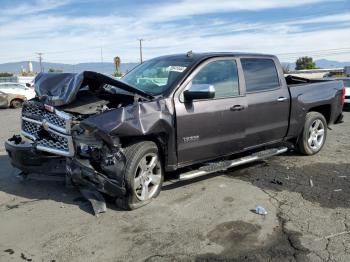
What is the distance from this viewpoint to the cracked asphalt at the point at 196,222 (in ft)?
12.3

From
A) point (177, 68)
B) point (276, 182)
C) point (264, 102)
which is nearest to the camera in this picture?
point (177, 68)

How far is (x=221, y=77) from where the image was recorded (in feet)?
18.7

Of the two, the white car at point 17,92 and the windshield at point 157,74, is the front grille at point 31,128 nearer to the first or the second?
the windshield at point 157,74

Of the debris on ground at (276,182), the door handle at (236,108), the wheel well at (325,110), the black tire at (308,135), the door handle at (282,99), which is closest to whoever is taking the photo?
the door handle at (236,108)

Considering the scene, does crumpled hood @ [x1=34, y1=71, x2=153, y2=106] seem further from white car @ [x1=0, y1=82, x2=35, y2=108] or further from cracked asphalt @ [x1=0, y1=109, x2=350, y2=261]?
white car @ [x1=0, y1=82, x2=35, y2=108]

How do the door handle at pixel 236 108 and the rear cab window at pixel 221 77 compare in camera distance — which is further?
the door handle at pixel 236 108

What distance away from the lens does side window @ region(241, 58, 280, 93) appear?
239 inches

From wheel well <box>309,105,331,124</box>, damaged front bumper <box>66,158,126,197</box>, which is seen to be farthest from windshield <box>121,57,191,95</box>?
wheel well <box>309,105,331,124</box>

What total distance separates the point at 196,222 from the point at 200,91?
1.58 metres

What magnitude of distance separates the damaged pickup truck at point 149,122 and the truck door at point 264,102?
2 centimetres

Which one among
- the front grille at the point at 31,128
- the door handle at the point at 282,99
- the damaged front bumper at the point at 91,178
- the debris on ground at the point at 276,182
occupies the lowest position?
the debris on ground at the point at 276,182

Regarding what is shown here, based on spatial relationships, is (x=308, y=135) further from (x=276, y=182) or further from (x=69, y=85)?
(x=69, y=85)

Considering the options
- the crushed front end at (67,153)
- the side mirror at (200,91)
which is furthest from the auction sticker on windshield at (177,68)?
the crushed front end at (67,153)

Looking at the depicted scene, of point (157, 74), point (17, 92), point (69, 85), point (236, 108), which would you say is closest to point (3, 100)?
point (17, 92)
